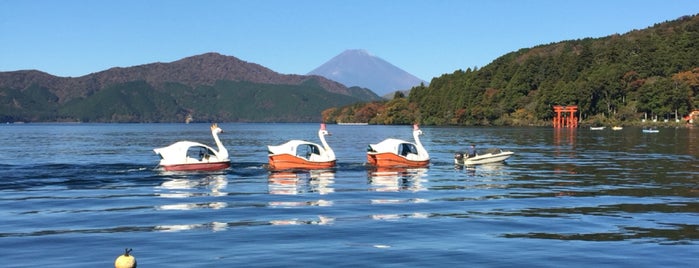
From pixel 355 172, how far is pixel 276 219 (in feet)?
66.8

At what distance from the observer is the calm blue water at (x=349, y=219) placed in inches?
701

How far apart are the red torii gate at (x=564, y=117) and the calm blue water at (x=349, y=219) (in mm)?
137756

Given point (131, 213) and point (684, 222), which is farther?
point (131, 213)

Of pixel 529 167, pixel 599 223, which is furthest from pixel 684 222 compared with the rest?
pixel 529 167

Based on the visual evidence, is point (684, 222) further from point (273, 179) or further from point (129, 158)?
point (129, 158)

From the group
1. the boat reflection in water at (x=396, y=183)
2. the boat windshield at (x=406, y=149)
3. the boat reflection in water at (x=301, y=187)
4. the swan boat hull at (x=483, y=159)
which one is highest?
the boat windshield at (x=406, y=149)

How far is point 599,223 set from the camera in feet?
75.4

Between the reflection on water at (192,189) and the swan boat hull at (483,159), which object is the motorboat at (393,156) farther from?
the reflection on water at (192,189)

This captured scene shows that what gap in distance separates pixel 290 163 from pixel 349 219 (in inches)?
815

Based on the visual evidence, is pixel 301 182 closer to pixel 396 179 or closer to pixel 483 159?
pixel 396 179

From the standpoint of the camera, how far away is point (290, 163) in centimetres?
4428

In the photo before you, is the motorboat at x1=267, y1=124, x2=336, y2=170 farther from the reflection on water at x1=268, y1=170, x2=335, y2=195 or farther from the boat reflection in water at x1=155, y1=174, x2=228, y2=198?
the boat reflection in water at x1=155, y1=174, x2=228, y2=198

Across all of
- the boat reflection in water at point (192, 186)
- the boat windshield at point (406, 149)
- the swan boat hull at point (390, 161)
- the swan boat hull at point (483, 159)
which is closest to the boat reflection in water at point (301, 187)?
the boat reflection in water at point (192, 186)

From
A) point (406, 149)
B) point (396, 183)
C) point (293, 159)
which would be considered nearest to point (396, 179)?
point (396, 183)
